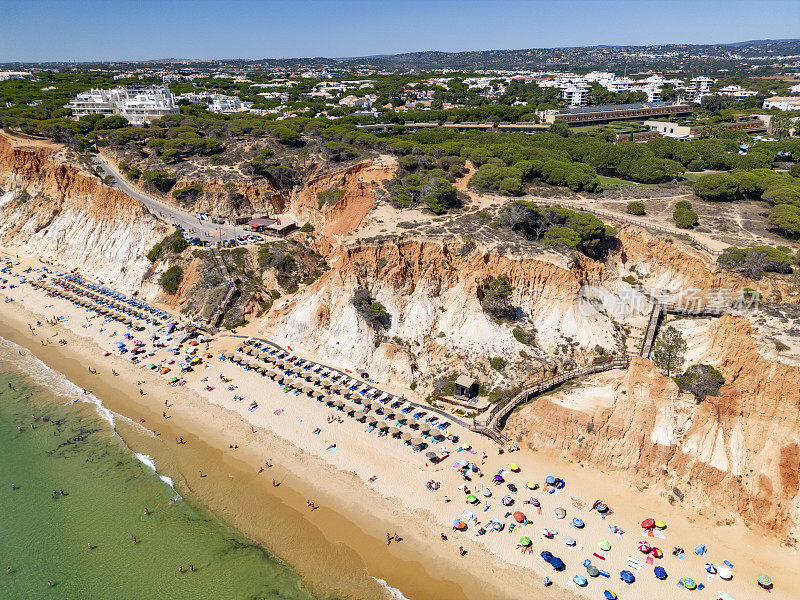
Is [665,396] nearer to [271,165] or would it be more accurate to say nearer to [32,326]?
[271,165]

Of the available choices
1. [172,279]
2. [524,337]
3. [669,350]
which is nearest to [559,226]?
[524,337]

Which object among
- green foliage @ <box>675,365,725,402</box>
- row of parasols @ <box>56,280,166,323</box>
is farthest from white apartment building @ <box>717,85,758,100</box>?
row of parasols @ <box>56,280,166,323</box>

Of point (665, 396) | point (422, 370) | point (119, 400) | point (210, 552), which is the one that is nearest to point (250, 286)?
point (119, 400)

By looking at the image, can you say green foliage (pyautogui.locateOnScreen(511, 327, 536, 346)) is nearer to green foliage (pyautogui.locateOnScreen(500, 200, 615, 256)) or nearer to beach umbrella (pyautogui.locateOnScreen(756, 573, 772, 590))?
green foliage (pyautogui.locateOnScreen(500, 200, 615, 256))

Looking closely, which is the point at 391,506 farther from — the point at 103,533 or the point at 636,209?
the point at 636,209

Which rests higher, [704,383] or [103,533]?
[704,383]

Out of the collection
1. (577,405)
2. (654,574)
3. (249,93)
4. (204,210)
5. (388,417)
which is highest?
(249,93)
